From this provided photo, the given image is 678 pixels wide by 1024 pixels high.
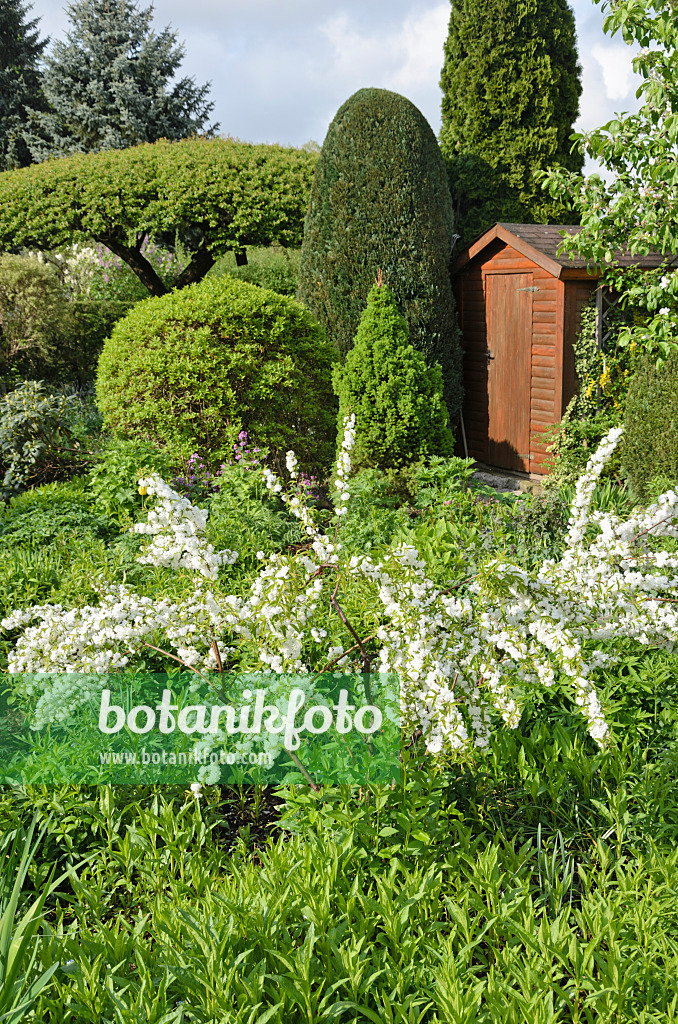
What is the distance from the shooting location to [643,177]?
6.38m

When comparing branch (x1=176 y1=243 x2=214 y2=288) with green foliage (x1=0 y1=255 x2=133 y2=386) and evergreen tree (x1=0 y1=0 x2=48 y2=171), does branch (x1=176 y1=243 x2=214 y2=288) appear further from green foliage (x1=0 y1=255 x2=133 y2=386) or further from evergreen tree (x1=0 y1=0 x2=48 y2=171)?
evergreen tree (x1=0 y1=0 x2=48 y2=171)

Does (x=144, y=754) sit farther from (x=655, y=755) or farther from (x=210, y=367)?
(x=210, y=367)

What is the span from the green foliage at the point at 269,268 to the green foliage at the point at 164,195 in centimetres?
132

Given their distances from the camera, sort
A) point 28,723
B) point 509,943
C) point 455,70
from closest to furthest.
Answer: point 509,943 → point 28,723 → point 455,70

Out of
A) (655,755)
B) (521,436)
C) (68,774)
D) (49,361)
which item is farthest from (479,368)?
(68,774)

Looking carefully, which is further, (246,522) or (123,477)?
(123,477)

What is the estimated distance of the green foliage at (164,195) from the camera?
12.8 metres

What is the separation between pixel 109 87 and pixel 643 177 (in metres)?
21.6

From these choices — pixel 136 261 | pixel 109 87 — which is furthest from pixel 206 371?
pixel 109 87

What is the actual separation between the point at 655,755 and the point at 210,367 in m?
5.08

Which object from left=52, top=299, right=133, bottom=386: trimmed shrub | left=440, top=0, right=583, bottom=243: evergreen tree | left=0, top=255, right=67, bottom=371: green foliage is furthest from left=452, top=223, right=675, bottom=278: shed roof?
left=52, top=299, right=133, bottom=386: trimmed shrub

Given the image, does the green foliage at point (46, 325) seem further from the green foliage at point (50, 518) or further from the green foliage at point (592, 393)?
the green foliage at point (592, 393)

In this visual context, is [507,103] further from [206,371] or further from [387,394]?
[206,371]

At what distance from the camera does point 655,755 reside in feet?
11.2
